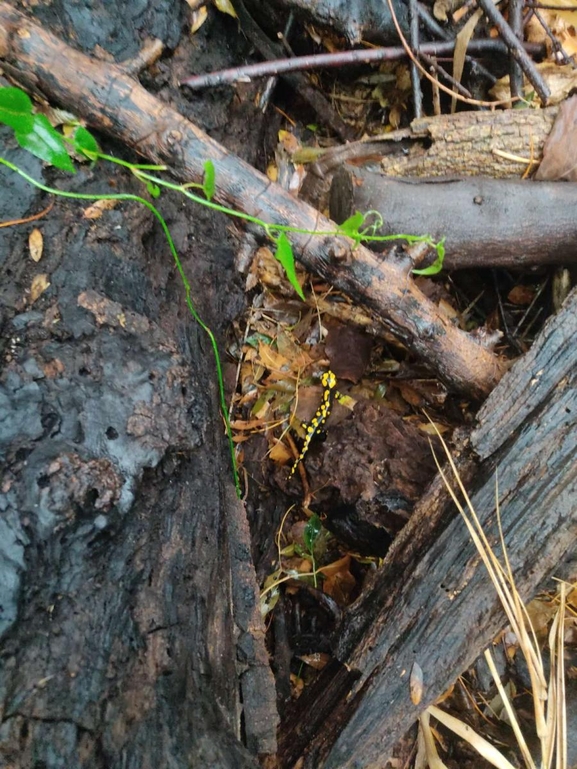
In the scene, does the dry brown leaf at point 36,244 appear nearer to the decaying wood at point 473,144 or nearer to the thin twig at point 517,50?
→ the decaying wood at point 473,144

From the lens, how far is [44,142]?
4.86 ft

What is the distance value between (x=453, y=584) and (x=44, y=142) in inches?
74.7

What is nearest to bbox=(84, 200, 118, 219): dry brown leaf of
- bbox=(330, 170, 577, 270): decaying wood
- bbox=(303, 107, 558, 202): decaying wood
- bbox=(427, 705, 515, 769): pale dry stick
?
bbox=(330, 170, 577, 270): decaying wood

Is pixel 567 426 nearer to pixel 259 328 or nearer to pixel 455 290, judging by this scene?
pixel 455 290

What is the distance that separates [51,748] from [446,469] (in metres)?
1.50

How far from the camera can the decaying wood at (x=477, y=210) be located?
2340 millimetres

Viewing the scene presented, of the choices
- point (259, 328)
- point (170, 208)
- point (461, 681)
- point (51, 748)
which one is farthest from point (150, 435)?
point (461, 681)

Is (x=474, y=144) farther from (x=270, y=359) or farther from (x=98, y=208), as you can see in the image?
(x=98, y=208)

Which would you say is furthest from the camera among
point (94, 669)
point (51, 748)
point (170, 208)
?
point (170, 208)

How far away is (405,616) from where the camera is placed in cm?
187

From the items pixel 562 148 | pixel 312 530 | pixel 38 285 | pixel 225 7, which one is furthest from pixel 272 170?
pixel 312 530

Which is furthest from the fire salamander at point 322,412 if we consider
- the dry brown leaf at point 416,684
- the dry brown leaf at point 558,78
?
the dry brown leaf at point 558,78

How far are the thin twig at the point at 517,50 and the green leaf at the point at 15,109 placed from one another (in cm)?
223

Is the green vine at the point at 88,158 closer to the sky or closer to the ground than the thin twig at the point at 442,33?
closer to the ground
